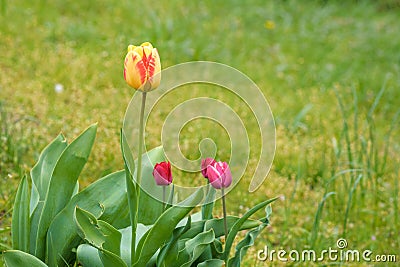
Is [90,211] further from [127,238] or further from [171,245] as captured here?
A: [171,245]

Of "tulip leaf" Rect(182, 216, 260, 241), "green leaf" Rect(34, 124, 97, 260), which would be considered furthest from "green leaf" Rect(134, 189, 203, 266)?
"green leaf" Rect(34, 124, 97, 260)

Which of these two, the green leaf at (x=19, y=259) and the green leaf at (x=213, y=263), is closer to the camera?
the green leaf at (x=19, y=259)

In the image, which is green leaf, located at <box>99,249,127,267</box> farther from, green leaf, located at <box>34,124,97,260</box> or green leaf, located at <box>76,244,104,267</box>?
green leaf, located at <box>34,124,97,260</box>

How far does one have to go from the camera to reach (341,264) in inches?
104

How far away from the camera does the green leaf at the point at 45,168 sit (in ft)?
7.51

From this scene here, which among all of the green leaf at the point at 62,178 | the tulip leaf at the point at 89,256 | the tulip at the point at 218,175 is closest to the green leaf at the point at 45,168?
the green leaf at the point at 62,178

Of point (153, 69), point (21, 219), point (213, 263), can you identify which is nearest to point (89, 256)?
point (21, 219)

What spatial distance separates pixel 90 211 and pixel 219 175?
20.3 inches

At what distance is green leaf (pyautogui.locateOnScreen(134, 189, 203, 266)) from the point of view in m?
1.91

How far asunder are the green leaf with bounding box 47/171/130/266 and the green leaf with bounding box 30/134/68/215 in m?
0.18

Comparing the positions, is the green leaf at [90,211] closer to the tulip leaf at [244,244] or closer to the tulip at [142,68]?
the tulip leaf at [244,244]

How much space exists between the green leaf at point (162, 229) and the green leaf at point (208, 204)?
0.09m

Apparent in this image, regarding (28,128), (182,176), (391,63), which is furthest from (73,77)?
(391,63)

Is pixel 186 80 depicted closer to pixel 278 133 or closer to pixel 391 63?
pixel 278 133
